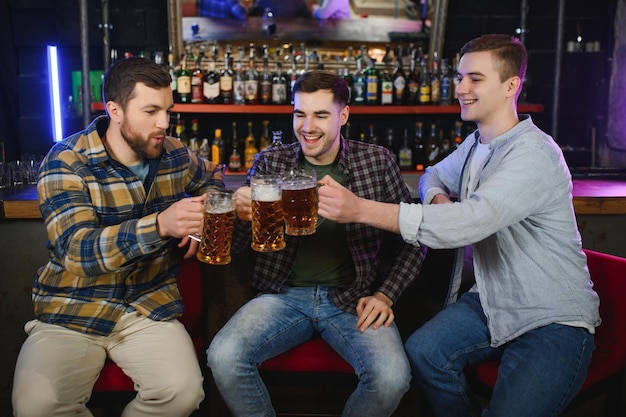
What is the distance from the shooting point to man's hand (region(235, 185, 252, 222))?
6.59 ft

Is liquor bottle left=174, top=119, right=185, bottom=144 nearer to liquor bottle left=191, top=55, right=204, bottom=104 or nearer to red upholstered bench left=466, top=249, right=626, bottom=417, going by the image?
liquor bottle left=191, top=55, right=204, bottom=104

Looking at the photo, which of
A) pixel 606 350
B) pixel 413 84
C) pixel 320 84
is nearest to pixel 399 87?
pixel 413 84

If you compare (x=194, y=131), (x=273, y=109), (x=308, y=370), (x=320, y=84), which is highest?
(x=320, y=84)

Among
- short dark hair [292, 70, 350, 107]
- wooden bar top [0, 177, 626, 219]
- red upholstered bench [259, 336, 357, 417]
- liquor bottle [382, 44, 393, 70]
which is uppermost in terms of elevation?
liquor bottle [382, 44, 393, 70]

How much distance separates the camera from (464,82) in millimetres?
2176

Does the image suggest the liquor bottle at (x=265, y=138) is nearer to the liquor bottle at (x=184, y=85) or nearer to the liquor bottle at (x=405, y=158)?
the liquor bottle at (x=184, y=85)

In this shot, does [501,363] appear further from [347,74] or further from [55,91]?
[55,91]

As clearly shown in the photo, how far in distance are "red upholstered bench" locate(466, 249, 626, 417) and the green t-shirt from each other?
559 millimetres

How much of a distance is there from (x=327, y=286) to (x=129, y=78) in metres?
0.95

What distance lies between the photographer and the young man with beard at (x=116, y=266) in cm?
184

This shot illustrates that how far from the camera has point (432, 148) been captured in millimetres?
4484

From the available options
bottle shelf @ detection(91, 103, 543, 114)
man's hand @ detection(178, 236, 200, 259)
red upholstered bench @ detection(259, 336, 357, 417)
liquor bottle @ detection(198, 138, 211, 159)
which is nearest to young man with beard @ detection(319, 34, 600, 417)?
red upholstered bench @ detection(259, 336, 357, 417)

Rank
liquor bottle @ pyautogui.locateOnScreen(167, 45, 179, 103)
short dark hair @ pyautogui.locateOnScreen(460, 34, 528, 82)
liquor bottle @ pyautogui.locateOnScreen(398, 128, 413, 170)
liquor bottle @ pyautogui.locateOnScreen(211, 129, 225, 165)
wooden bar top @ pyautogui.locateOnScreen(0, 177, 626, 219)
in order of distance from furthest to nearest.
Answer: liquor bottle @ pyautogui.locateOnScreen(398, 128, 413, 170), liquor bottle @ pyautogui.locateOnScreen(211, 129, 225, 165), liquor bottle @ pyautogui.locateOnScreen(167, 45, 179, 103), wooden bar top @ pyautogui.locateOnScreen(0, 177, 626, 219), short dark hair @ pyautogui.locateOnScreen(460, 34, 528, 82)

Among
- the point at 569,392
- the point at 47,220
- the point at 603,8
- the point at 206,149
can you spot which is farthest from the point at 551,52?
the point at 47,220
